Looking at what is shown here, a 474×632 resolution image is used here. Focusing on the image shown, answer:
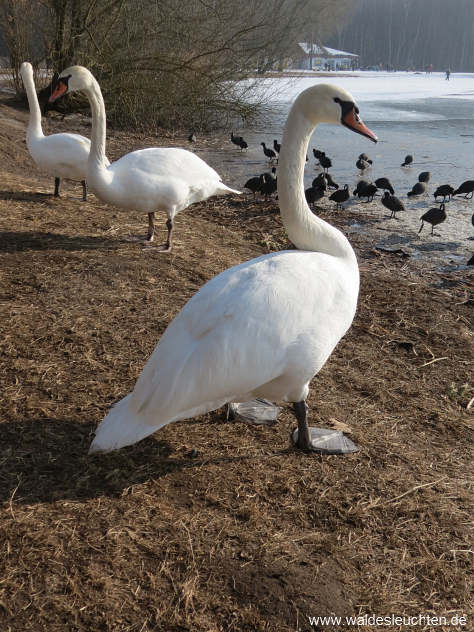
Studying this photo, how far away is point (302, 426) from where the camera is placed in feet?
10.1

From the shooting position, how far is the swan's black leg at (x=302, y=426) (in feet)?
9.96

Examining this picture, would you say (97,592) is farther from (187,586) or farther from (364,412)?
(364,412)

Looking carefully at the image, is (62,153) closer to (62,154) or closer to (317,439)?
(62,154)

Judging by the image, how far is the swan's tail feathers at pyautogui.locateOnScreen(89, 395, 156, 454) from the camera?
2.56 m

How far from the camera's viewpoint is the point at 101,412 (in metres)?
3.25

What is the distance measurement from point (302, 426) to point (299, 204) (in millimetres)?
1150

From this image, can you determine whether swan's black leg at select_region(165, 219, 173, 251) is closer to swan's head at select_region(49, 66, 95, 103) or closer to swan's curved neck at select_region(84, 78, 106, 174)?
swan's curved neck at select_region(84, 78, 106, 174)

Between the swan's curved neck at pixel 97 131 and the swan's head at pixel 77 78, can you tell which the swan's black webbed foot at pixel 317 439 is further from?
the swan's head at pixel 77 78

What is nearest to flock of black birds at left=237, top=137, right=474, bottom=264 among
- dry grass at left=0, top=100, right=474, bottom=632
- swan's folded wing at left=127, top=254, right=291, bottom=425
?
dry grass at left=0, top=100, right=474, bottom=632

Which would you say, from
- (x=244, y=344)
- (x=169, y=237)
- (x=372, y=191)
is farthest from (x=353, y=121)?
(x=372, y=191)

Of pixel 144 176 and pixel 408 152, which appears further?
pixel 408 152

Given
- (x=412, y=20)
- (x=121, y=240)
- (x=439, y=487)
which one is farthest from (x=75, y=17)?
(x=412, y=20)

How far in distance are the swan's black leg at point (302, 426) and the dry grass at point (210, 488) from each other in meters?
0.08

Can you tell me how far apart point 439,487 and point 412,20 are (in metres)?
106
